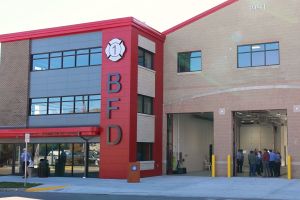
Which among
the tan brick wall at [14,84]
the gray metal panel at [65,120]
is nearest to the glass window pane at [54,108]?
the gray metal panel at [65,120]

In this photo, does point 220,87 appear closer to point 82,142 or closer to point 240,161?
point 240,161

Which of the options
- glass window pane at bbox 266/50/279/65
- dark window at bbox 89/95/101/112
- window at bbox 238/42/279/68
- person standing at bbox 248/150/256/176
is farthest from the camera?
person standing at bbox 248/150/256/176

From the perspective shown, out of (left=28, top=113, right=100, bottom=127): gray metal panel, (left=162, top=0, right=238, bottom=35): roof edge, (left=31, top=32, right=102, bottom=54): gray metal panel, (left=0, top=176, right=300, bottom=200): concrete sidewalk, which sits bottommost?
(left=0, top=176, right=300, bottom=200): concrete sidewalk

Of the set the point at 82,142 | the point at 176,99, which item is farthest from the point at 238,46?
the point at 82,142

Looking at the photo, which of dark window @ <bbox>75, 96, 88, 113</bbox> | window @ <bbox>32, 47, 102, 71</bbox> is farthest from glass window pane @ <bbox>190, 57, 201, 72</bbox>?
dark window @ <bbox>75, 96, 88, 113</bbox>

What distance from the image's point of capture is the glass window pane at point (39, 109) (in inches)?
1228

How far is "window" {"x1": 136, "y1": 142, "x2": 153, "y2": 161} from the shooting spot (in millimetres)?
29266

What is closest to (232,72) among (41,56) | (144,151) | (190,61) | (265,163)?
(190,61)

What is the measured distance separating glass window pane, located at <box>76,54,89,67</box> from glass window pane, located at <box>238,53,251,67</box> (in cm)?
998

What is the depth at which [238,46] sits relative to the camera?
98.4 feet

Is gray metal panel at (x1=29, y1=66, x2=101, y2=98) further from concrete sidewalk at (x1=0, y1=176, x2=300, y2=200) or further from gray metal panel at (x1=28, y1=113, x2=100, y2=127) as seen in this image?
concrete sidewalk at (x1=0, y1=176, x2=300, y2=200)

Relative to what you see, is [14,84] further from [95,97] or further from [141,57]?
[141,57]

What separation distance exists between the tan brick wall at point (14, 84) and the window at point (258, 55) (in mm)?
14763

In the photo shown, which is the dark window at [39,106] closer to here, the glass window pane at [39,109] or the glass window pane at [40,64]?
the glass window pane at [39,109]
